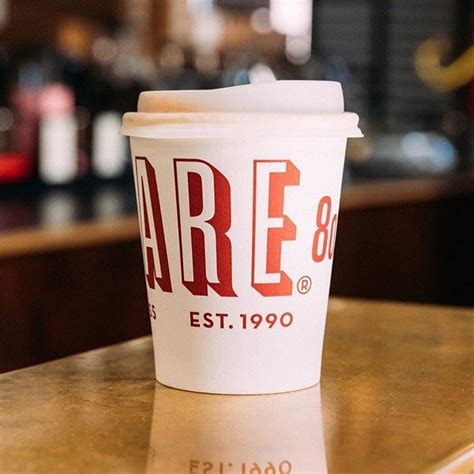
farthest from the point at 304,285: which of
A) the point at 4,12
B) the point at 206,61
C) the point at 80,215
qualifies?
the point at 206,61

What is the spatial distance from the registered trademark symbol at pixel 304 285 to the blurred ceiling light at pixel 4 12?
9.69ft

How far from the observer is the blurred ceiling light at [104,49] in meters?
4.15

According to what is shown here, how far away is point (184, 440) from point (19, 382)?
0.18 meters

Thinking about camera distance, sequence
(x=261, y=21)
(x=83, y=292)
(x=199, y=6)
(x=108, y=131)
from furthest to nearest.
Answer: (x=261, y=21), (x=199, y=6), (x=108, y=131), (x=83, y=292)

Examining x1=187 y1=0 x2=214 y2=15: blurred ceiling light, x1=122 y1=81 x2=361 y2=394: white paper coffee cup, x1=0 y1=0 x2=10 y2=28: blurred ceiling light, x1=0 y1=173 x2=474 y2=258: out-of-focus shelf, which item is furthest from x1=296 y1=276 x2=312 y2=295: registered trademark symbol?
x1=187 y1=0 x2=214 y2=15: blurred ceiling light

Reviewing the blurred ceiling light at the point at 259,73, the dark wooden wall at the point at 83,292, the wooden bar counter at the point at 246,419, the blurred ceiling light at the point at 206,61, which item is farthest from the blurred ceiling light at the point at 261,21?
the wooden bar counter at the point at 246,419

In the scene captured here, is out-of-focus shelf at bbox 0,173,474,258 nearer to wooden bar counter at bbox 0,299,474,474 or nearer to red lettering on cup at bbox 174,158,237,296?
wooden bar counter at bbox 0,299,474,474

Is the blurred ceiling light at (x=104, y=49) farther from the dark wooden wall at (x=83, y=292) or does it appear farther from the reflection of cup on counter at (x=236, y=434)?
the reflection of cup on counter at (x=236, y=434)

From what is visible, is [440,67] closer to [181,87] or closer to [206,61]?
[206,61]

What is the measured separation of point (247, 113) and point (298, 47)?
15.2 ft

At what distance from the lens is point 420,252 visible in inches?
145

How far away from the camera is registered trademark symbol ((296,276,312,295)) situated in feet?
2.47

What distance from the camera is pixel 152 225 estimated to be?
0.76 metres

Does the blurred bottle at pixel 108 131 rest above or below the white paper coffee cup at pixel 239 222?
below
